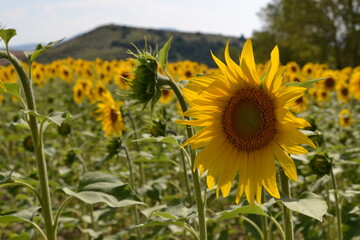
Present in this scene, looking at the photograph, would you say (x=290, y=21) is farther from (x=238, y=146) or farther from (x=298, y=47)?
(x=238, y=146)

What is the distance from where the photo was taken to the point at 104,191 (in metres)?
1.47

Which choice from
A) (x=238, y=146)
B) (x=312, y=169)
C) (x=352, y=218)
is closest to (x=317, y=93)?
(x=352, y=218)

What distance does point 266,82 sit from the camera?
1.32 metres

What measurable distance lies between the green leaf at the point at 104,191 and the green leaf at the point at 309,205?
47 cm

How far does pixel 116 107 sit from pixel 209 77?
2.14 m

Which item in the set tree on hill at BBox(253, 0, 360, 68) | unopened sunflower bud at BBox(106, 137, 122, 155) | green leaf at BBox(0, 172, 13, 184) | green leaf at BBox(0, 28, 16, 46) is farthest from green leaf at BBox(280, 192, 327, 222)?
tree on hill at BBox(253, 0, 360, 68)

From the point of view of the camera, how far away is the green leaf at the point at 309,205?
1.17 m

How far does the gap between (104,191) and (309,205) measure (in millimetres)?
674

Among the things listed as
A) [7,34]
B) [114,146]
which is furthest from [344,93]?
[7,34]

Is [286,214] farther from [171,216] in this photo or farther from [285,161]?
[171,216]

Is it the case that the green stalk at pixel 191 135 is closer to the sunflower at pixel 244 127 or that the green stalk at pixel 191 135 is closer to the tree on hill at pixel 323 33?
the sunflower at pixel 244 127

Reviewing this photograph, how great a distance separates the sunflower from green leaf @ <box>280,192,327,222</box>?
0.06 meters

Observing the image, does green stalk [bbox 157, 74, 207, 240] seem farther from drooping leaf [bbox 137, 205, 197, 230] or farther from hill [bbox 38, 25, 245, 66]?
hill [bbox 38, 25, 245, 66]

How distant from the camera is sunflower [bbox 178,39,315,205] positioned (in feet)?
4.25
